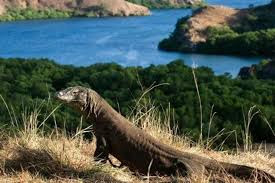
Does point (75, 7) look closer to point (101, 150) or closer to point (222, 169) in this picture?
point (101, 150)

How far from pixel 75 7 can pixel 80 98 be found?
14688 cm

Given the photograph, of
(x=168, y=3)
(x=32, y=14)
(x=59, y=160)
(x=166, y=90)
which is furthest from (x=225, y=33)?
(x=59, y=160)

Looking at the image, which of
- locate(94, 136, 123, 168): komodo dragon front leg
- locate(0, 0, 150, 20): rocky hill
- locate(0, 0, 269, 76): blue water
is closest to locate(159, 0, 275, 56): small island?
locate(0, 0, 269, 76): blue water

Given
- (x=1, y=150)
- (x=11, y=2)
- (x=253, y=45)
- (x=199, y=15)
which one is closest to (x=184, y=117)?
(x=1, y=150)

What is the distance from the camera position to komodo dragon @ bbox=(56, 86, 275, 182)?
4.85 m

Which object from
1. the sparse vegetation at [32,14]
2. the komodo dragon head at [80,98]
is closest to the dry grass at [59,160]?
the komodo dragon head at [80,98]

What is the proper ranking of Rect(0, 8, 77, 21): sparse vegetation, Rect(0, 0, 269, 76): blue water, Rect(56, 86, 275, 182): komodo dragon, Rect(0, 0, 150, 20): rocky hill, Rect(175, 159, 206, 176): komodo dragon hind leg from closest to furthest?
Rect(175, 159, 206, 176): komodo dragon hind leg, Rect(56, 86, 275, 182): komodo dragon, Rect(0, 0, 269, 76): blue water, Rect(0, 8, 77, 21): sparse vegetation, Rect(0, 0, 150, 20): rocky hill

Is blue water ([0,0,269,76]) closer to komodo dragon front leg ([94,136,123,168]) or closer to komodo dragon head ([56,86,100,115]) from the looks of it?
komodo dragon front leg ([94,136,123,168])

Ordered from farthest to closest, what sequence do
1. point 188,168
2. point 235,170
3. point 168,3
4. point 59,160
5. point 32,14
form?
point 168,3 → point 32,14 → point 59,160 → point 235,170 → point 188,168

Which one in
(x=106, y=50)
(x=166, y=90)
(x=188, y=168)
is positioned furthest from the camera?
(x=106, y=50)

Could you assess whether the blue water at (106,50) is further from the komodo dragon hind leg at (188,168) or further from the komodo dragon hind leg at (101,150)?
the komodo dragon hind leg at (188,168)

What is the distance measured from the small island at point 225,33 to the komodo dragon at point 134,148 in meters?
74.9

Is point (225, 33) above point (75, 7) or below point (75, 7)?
above

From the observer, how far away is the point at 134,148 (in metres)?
4.95
